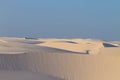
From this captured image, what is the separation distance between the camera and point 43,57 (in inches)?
795

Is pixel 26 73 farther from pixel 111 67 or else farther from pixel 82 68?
pixel 111 67

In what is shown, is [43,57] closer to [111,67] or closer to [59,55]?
[59,55]

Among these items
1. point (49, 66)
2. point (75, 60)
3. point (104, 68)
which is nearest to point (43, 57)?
point (49, 66)

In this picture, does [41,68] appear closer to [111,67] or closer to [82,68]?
[82,68]

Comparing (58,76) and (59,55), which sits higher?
(59,55)

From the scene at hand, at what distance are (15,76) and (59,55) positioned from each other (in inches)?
115

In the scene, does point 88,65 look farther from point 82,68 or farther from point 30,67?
point 30,67

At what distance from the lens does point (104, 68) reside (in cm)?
2097

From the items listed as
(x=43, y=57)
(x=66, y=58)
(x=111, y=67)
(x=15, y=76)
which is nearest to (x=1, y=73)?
(x=15, y=76)

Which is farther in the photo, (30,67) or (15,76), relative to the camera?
(30,67)

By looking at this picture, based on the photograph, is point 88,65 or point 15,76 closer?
point 15,76

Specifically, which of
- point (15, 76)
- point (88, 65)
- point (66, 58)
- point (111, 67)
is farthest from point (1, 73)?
point (111, 67)

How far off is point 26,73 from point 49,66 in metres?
1.50

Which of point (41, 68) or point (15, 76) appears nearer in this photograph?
point (15, 76)
